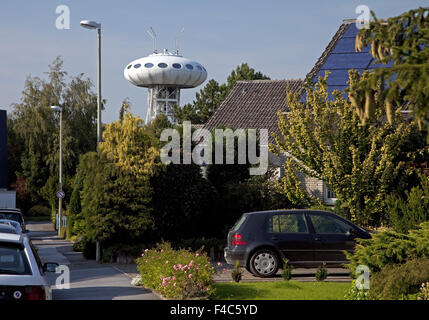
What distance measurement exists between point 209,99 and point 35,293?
62644 mm

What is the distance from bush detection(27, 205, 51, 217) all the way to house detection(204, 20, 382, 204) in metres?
27.9

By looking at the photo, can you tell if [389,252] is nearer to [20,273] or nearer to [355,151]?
[20,273]

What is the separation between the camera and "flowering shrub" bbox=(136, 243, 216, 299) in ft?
46.2

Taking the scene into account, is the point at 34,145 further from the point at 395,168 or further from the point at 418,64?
the point at 418,64

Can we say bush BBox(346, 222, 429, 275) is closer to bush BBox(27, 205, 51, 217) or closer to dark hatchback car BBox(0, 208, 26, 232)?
dark hatchback car BBox(0, 208, 26, 232)

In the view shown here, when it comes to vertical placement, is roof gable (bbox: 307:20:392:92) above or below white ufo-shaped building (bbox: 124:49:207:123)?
below

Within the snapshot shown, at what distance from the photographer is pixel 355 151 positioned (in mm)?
23688

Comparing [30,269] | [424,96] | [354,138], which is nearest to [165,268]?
[30,269]

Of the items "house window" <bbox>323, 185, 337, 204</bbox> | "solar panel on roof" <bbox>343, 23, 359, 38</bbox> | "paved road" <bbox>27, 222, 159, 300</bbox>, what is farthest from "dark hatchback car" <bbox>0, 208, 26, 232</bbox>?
"solar panel on roof" <bbox>343, 23, 359, 38</bbox>

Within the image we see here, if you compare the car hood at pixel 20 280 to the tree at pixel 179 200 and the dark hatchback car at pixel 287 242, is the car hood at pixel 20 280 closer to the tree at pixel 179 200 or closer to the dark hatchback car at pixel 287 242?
the dark hatchback car at pixel 287 242

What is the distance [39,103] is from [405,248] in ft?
187

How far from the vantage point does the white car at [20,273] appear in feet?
28.5

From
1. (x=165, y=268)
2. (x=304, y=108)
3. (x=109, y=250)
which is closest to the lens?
(x=165, y=268)

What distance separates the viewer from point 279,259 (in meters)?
18.2
